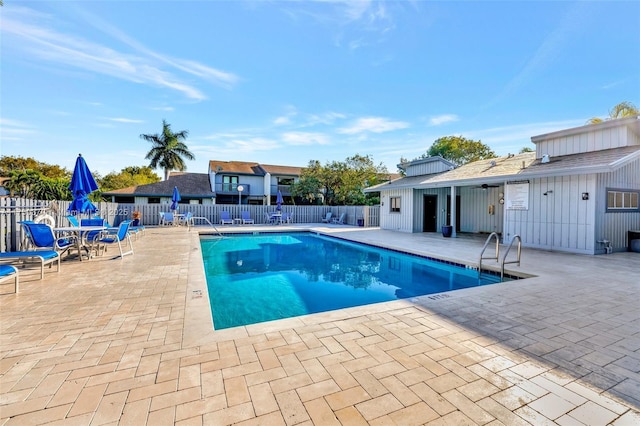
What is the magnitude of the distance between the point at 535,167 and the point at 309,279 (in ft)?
28.7

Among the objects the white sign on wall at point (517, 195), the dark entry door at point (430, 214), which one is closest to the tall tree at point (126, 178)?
the dark entry door at point (430, 214)

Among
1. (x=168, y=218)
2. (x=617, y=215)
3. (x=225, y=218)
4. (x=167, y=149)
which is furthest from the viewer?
(x=167, y=149)

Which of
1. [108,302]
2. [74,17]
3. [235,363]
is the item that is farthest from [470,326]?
[74,17]

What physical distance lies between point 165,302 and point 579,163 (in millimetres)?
11244

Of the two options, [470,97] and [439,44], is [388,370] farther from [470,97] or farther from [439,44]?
[470,97]

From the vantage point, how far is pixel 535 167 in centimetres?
988

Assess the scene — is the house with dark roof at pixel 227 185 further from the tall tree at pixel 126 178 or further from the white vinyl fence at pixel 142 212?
the tall tree at pixel 126 178

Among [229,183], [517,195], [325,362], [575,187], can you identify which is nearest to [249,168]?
[229,183]

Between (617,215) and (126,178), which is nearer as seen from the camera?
(617,215)

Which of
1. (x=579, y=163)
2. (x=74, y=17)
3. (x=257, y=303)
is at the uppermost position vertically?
(x=74, y=17)

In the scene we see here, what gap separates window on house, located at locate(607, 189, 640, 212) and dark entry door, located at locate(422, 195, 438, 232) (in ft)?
22.7

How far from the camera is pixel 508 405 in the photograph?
1927mm

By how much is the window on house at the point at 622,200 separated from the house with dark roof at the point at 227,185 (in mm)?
20537

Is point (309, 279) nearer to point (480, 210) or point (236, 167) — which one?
point (480, 210)
